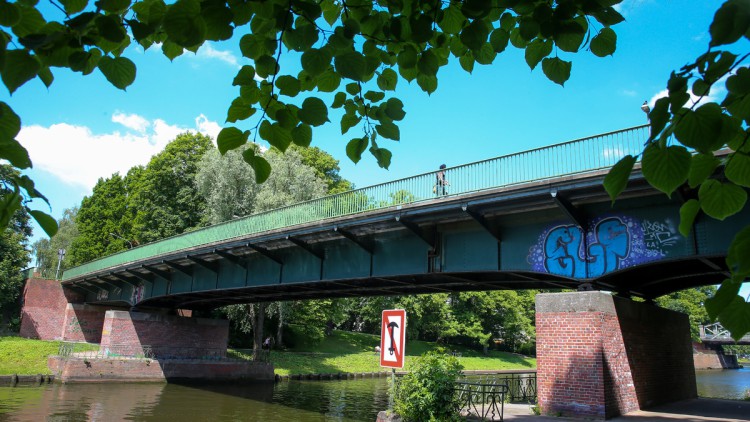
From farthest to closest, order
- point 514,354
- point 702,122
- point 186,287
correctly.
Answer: point 514,354
point 186,287
point 702,122

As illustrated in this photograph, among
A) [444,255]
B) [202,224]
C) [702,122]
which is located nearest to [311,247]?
[444,255]

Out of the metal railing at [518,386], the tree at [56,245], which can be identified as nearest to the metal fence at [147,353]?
the metal railing at [518,386]

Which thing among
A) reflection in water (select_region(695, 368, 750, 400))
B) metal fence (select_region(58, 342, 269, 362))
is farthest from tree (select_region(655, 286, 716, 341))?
metal fence (select_region(58, 342, 269, 362))

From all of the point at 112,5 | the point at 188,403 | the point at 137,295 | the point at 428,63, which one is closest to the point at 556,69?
the point at 428,63

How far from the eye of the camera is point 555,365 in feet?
42.2

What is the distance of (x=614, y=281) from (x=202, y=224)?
37394 mm

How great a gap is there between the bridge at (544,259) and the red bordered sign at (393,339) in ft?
13.1

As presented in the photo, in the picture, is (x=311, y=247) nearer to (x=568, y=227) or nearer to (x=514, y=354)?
(x=568, y=227)

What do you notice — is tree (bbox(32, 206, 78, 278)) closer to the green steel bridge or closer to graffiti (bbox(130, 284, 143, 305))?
graffiti (bbox(130, 284, 143, 305))

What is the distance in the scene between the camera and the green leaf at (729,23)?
179 centimetres

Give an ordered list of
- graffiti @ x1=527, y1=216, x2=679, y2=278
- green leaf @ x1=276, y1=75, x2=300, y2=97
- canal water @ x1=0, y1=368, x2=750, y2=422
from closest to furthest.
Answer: green leaf @ x1=276, y1=75, x2=300, y2=97, graffiti @ x1=527, y1=216, x2=679, y2=278, canal water @ x1=0, y1=368, x2=750, y2=422

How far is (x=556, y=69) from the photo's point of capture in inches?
147

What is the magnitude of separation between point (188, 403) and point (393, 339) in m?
16.8

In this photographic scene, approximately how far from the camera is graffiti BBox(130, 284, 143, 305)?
34531 millimetres
